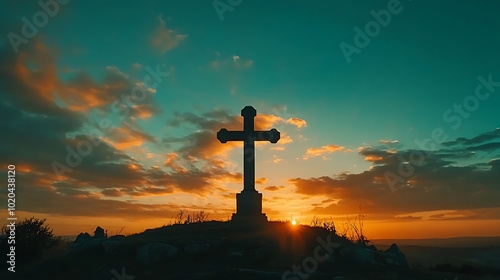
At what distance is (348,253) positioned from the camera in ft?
38.3

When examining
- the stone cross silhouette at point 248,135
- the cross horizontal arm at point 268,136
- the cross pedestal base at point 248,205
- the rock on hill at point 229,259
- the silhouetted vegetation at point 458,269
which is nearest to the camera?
the rock on hill at point 229,259

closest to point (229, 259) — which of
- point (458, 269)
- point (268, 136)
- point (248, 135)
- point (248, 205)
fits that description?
point (248, 205)

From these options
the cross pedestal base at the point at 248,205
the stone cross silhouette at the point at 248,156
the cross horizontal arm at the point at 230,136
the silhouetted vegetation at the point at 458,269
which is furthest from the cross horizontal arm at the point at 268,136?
the silhouetted vegetation at the point at 458,269

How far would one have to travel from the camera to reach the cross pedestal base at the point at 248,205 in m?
16.8

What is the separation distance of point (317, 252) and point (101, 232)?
34.1ft

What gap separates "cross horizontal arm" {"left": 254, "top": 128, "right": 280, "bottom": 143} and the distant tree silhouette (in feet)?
32.4

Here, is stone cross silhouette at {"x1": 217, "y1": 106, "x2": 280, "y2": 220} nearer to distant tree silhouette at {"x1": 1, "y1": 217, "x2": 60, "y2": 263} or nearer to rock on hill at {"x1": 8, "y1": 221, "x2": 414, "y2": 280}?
rock on hill at {"x1": 8, "y1": 221, "x2": 414, "y2": 280}

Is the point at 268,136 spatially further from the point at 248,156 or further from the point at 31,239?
the point at 31,239

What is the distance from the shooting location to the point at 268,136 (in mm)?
17938

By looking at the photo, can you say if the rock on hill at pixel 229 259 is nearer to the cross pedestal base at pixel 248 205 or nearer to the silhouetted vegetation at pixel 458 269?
the silhouetted vegetation at pixel 458 269

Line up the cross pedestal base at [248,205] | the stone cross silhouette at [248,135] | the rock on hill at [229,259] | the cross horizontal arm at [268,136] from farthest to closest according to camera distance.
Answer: the cross horizontal arm at [268,136]
the stone cross silhouette at [248,135]
the cross pedestal base at [248,205]
the rock on hill at [229,259]

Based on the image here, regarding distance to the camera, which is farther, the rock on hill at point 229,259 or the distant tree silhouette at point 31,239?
the distant tree silhouette at point 31,239

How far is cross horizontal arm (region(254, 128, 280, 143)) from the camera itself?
17891 mm

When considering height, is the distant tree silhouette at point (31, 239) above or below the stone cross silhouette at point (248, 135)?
below
